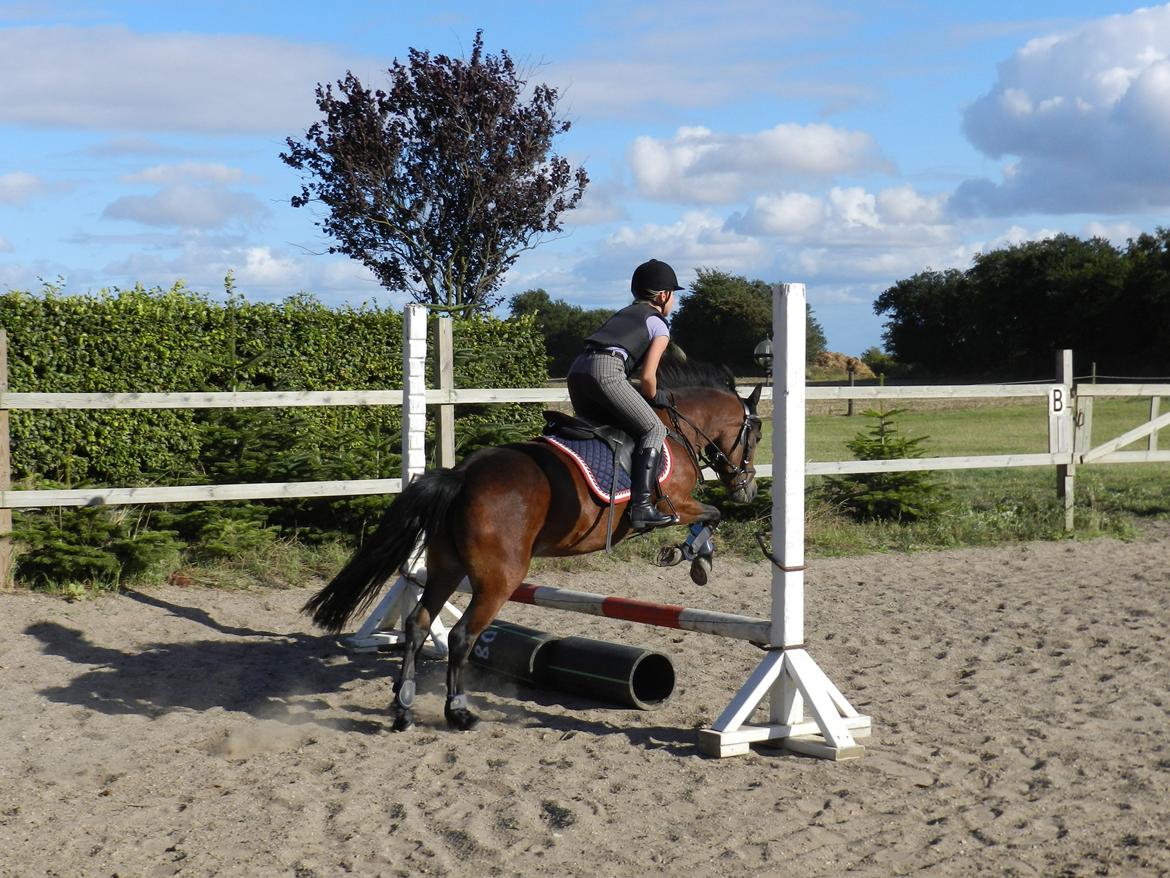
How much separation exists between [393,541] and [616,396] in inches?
52.0

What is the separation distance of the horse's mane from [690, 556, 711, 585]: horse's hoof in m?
1.05

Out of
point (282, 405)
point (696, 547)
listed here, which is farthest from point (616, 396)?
point (282, 405)

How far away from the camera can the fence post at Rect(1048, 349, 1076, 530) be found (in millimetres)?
11945

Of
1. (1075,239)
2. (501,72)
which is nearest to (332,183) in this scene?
(501,72)

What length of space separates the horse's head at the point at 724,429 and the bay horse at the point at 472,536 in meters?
0.48

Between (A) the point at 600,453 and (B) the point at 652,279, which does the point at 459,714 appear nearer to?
(A) the point at 600,453

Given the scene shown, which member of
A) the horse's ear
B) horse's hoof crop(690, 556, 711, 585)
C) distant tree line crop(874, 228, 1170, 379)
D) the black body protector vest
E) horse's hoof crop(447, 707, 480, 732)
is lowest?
horse's hoof crop(447, 707, 480, 732)

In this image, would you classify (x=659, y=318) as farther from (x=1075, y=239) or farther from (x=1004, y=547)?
(x=1075, y=239)

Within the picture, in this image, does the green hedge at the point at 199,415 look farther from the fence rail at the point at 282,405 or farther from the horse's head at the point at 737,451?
the horse's head at the point at 737,451

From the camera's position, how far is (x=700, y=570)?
6.07m

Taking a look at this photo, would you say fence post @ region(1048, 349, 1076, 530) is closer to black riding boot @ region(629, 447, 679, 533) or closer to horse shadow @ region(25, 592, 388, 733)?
black riding boot @ region(629, 447, 679, 533)

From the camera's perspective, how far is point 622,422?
19.6ft

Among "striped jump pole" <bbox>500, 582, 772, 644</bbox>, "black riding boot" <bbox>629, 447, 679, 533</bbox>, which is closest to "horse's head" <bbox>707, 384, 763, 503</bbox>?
"black riding boot" <bbox>629, 447, 679, 533</bbox>

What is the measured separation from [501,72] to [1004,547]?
51.9ft
